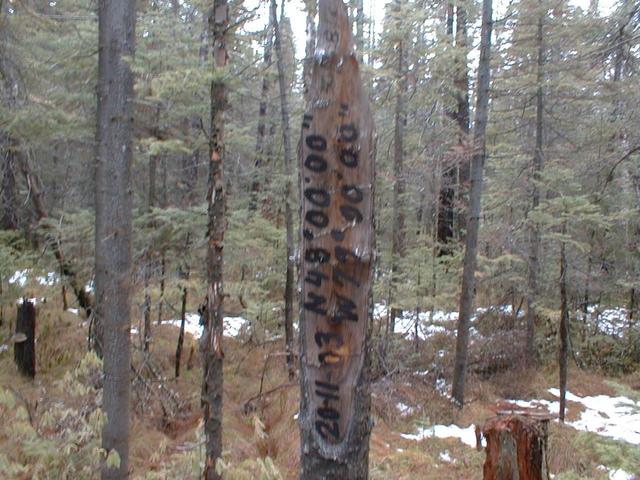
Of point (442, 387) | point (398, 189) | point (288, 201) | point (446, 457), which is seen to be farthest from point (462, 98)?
point (446, 457)

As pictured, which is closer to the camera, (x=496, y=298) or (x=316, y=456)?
(x=316, y=456)

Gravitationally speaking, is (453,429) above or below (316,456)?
below

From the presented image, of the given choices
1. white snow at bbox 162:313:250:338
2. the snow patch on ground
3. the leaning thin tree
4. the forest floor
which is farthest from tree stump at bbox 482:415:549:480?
white snow at bbox 162:313:250:338

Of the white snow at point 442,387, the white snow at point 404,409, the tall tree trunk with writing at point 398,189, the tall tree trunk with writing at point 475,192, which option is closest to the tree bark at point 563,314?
the tall tree trunk with writing at point 475,192

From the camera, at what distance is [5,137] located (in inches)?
376

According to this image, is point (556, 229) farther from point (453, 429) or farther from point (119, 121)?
point (119, 121)

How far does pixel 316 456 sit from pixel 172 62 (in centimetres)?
Result: 609

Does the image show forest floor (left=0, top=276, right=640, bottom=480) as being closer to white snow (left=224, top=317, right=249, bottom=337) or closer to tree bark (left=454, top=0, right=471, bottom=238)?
white snow (left=224, top=317, right=249, bottom=337)

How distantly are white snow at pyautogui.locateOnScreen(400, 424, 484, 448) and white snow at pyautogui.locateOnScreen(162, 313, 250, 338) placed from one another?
4.69 m


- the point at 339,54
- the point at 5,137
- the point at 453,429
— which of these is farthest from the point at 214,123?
the point at 453,429

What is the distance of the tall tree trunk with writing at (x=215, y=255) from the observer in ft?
18.3

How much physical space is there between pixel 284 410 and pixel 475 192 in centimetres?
515

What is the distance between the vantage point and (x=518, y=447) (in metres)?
3.55

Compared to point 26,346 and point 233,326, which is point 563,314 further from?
point 26,346
